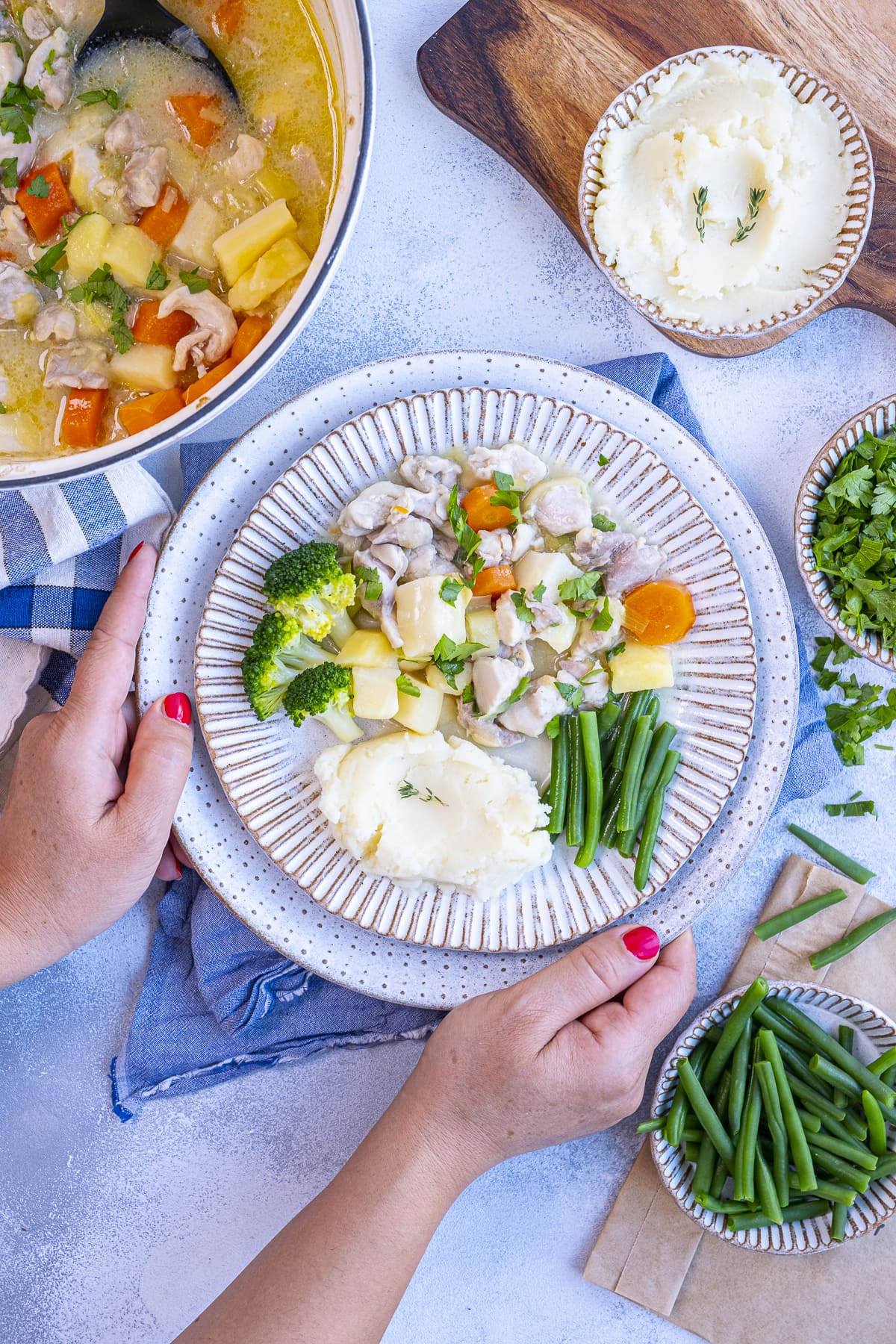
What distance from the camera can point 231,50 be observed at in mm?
2576

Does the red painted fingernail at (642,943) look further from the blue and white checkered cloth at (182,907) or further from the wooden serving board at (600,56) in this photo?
the wooden serving board at (600,56)

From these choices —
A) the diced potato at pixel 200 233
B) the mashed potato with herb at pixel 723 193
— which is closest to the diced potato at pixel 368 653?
the diced potato at pixel 200 233

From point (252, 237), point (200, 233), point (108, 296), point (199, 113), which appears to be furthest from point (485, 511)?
point (199, 113)

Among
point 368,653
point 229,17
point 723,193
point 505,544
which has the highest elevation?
point 723,193

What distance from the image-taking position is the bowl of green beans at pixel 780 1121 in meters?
2.93

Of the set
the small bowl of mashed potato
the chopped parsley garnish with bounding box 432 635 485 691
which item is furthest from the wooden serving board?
the chopped parsley garnish with bounding box 432 635 485 691

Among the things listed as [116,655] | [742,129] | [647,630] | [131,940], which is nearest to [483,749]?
[647,630]

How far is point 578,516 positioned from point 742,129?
3.89 feet

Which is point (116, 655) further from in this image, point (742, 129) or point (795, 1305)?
point (795, 1305)

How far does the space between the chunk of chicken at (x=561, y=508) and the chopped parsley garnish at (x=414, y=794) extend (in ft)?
2.71

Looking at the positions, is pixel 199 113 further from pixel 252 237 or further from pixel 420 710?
pixel 420 710

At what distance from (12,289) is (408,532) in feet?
3.86

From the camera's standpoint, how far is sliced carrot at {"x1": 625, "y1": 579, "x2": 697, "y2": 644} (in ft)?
9.43

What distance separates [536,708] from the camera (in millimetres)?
2834
